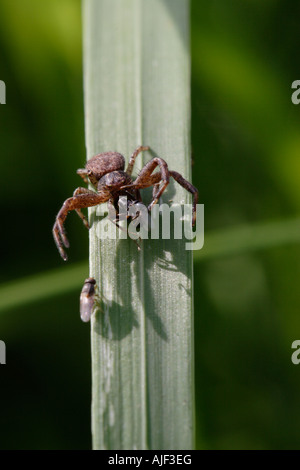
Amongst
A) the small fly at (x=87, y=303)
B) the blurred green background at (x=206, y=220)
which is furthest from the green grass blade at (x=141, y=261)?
the blurred green background at (x=206, y=220)

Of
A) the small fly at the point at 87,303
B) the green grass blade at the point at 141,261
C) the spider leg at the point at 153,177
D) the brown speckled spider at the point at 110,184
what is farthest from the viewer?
the brown speckled spider at the point at 110,184

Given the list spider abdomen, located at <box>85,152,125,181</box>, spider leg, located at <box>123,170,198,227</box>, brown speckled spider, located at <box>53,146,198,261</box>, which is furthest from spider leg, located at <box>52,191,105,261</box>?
spider leg, located at <box>123,170,198,227</box>

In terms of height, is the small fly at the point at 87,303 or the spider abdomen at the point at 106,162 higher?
the spider abdomen at the point at 106,162

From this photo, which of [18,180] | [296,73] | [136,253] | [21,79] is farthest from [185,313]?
[21,79]

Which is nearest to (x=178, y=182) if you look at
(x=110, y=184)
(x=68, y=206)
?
(x=110, y=184)

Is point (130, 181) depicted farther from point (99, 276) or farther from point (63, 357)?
point (63, 357)

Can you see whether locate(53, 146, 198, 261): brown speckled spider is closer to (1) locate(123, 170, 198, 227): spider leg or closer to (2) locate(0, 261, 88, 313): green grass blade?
(1) locate(123, 170, 198, 227): spider leg

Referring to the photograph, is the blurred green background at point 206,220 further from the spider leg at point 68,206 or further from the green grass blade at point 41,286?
the spider leg at point 68,206
